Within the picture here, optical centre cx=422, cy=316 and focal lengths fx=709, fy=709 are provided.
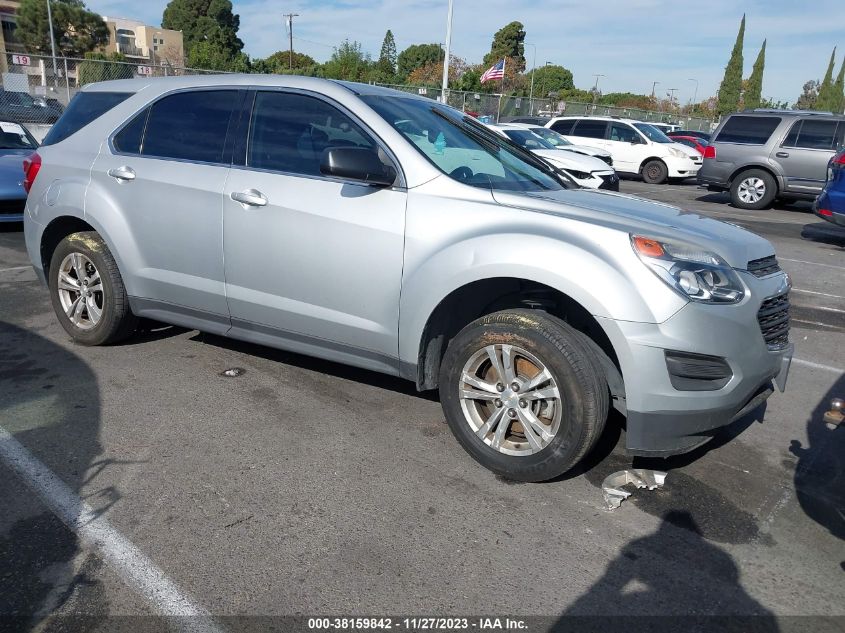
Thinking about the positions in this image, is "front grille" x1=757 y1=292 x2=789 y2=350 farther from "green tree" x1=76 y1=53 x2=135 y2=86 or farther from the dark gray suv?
"green tree" x1=76 y1=53 x2=135 y2=86

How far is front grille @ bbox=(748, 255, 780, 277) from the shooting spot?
335cm

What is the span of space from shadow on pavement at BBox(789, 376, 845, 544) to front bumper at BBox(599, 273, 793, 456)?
61 centimetres

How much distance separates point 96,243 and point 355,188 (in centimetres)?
212

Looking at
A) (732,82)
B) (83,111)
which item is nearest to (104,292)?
(83,111)

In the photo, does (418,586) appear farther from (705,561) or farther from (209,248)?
(209,248)

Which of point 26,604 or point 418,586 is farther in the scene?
point 418,586

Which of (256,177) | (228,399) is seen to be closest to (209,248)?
(256,177)

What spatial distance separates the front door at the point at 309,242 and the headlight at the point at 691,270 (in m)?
1.21

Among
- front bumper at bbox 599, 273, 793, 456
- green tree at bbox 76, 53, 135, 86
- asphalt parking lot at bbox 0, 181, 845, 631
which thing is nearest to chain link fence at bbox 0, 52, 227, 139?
green tree at bbox 76, 53, 135, 86

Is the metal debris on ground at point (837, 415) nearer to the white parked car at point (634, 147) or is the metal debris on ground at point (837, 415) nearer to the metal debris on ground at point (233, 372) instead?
the metal debris on ground at point (233, 372)

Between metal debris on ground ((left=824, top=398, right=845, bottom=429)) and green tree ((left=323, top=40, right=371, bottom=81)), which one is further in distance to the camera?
green tree ((left=323, top=40, right=371, bottom=81))

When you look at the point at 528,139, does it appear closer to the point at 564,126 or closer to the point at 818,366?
the point at 564,126

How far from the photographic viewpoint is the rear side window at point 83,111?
4.82 metres

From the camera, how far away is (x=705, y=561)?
2.90 meters
